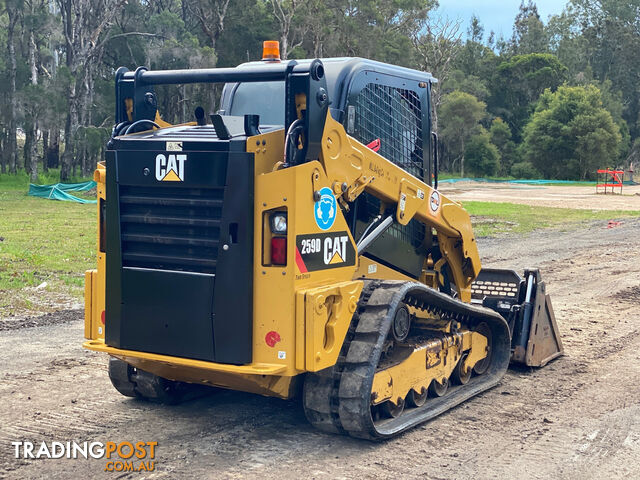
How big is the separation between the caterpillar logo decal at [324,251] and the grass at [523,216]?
16.1 meters

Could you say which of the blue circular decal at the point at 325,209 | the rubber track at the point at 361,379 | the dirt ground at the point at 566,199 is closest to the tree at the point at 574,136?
the dirt ground at the point at 566,199

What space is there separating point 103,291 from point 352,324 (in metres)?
1.76

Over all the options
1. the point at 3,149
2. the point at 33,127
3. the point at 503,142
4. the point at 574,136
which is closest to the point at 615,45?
the point at 503,142

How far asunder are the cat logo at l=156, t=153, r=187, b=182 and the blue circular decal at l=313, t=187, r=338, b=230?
Answer: 2.88 feet

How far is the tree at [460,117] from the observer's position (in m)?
67.9

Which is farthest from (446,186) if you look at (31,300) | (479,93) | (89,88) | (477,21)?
(477,21)

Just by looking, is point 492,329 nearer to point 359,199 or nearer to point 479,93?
point 359,199

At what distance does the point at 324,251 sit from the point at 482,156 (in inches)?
2567

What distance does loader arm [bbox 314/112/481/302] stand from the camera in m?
5.29

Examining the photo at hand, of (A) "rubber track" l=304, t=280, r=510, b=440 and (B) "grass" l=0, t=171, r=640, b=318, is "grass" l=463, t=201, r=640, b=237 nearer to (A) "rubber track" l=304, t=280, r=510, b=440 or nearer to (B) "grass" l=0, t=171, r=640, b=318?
(B) "grass" l=0, t=171, r=640, b=318

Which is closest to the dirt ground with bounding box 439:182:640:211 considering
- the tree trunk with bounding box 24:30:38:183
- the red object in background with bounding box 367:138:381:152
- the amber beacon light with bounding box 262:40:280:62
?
the tree trunk with bounding box 24:30:38:183

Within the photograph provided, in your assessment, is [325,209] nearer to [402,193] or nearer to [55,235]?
[402,193]

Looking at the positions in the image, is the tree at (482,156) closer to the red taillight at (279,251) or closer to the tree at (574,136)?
the tree at (574,136)

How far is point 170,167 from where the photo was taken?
5.06 m
